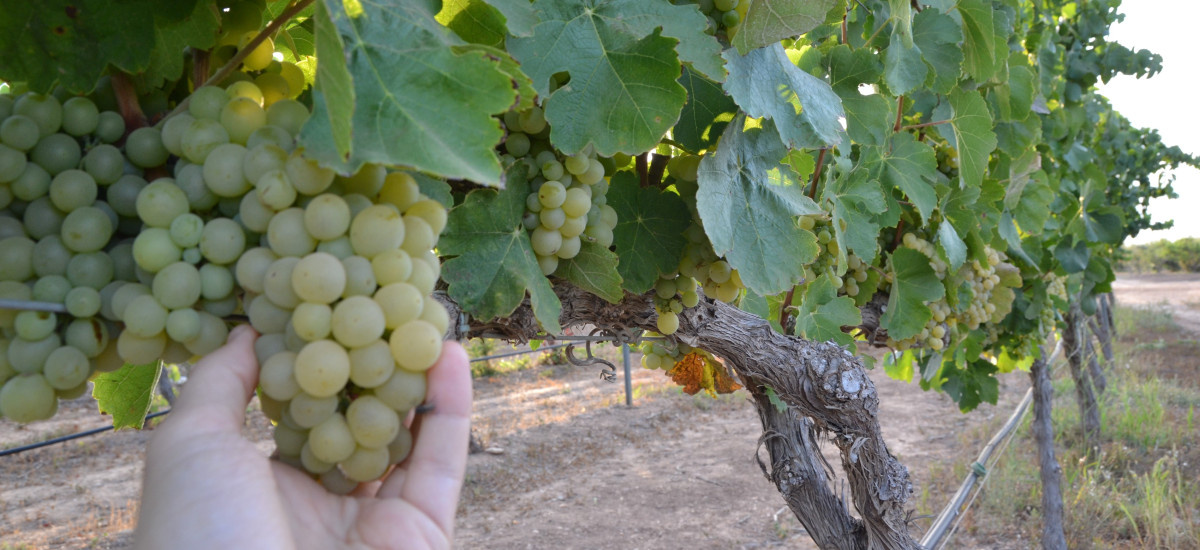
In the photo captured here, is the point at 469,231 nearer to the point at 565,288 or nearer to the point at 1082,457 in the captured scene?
the point at 565,288

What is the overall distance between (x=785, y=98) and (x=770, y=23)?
0.12 m

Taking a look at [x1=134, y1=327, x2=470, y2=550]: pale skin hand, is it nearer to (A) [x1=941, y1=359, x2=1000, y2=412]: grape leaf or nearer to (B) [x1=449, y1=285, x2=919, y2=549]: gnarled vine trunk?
(B) [x1=449, y1=285, x2=919, y2=549]: gnarled vine trunk

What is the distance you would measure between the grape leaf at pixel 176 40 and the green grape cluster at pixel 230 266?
0.09m

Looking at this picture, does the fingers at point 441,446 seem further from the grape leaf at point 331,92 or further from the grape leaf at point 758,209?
the grape leaf at point 758,209

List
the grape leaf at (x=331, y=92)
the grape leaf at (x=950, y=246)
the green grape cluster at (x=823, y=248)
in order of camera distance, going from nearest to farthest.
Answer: the grape leaf at (x=331, y=92) → the green grape cluster at (x=823, y=248) → the grape leaf at (x=950, y=246)

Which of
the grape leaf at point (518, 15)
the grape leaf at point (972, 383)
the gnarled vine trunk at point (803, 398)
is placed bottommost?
the grape leaf at point (972, 383)

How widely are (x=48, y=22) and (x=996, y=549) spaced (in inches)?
230

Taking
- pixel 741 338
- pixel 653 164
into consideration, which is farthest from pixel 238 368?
pixel 741 338

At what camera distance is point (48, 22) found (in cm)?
63

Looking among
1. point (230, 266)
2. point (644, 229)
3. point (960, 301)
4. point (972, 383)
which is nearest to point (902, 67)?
point (644, 229)

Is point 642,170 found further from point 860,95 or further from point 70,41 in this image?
point 70,41

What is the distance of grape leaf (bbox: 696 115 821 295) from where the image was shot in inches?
42.9

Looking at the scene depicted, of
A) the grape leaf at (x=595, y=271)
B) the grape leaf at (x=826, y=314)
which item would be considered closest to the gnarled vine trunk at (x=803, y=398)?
the grape leaf at (x=826, y=314)

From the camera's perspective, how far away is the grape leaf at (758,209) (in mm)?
1090
